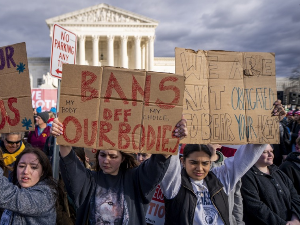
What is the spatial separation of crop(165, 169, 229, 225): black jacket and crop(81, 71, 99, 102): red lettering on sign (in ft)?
3.87

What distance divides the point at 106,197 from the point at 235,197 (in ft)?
5.23

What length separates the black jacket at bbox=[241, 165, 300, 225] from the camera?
10.2 ft

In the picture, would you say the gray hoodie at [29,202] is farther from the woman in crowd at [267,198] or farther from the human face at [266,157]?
the human face at [266,157]

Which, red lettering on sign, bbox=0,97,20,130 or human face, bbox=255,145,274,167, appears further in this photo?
human face, bbox=255,145,274,167

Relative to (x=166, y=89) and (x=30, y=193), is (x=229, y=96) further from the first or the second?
Result: (x=30, y=193)

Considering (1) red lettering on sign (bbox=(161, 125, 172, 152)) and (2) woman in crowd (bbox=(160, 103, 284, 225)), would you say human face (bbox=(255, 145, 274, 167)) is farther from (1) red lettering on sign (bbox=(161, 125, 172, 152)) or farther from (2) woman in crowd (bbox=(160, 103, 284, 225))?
(1) red lettering on sign (bbox=(161, 125, 172, 152))

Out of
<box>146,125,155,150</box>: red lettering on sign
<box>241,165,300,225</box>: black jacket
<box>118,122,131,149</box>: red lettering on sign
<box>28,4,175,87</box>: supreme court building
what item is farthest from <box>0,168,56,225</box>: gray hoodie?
<box>28,4,175,87</box>: supreme court building

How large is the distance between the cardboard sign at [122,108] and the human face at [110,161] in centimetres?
20

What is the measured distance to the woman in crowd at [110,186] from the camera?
2.18 meters

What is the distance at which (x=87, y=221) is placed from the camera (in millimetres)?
2250

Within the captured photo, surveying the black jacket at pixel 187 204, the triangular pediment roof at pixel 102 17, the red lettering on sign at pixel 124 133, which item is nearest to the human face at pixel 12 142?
the red lettering on sign at pixel 124 133

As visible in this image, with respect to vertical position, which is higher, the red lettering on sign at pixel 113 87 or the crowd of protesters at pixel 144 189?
the red lettering on sign at pixel 113 87

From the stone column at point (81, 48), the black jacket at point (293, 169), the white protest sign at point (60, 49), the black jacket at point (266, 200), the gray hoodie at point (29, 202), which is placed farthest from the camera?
the stone column at point (81, 48)

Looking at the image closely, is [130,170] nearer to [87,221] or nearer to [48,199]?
[87,221]
